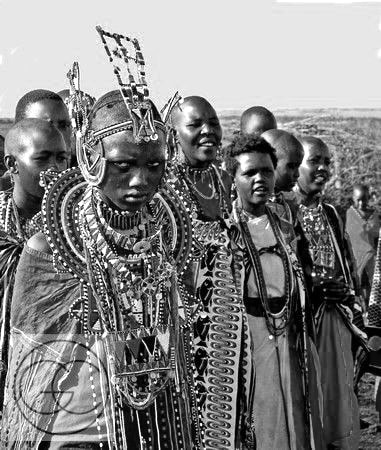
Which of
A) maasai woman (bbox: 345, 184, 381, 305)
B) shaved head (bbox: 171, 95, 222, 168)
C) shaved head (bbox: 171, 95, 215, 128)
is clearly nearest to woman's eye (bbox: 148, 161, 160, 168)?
shaved head (bbox: 171, 95, 222, 168)

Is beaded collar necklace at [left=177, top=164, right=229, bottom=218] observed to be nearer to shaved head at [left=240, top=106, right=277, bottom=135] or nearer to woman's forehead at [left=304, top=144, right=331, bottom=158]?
woman's forehead at [left=304, top=144, right=331, bottom=158]

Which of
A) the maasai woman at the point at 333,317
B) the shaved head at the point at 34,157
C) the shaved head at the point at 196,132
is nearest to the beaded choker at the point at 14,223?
the shaved head at the point at 34,157

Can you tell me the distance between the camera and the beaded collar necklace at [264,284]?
527 cm

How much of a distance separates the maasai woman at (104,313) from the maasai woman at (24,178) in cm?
100

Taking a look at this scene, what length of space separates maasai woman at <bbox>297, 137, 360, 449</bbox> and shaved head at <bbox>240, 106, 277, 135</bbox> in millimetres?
1065

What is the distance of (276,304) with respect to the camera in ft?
17.5

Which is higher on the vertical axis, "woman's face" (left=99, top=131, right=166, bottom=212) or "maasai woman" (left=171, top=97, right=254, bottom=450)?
"woman's face" (left=99, top=131, right=166, bottom=212)

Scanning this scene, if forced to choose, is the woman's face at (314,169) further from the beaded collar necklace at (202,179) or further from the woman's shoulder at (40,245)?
the woman's shoulder at (40,245)

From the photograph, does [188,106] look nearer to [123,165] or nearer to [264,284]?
[264,284]

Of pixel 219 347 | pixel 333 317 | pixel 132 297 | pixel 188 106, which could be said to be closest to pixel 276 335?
pixel 219 347

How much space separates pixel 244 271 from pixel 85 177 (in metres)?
2.14

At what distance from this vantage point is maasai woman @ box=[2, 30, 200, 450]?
312cm

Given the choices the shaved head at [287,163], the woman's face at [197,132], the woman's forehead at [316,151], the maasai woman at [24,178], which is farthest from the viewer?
the woman's forehead at [316,151]

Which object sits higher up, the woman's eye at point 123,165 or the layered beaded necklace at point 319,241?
the woman's eye at point 123,165
